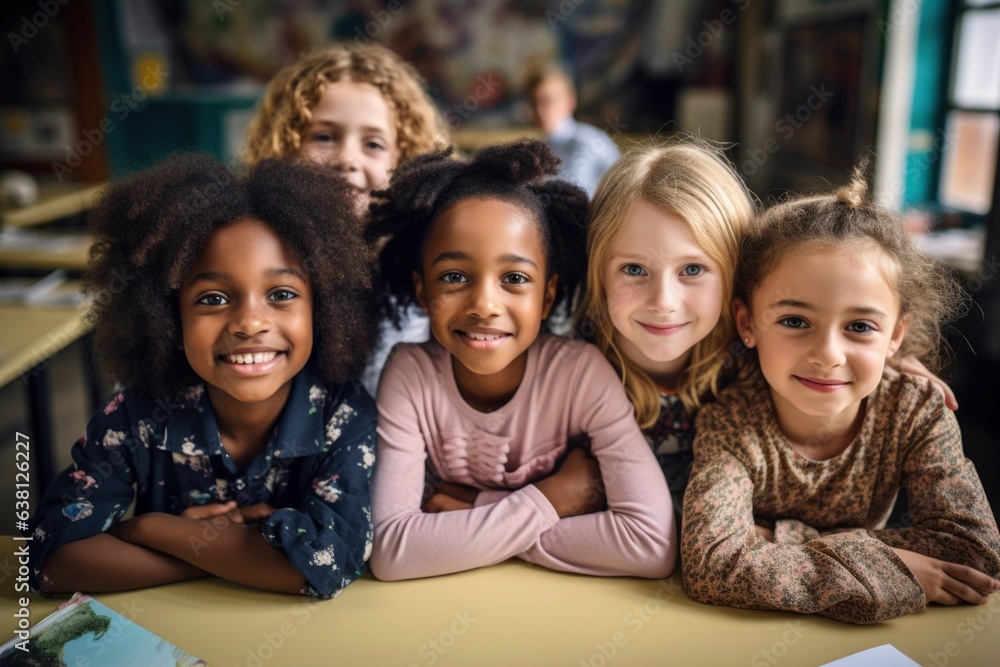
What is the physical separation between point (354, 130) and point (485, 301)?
2.86 ft

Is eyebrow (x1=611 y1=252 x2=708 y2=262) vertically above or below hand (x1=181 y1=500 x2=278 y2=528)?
above

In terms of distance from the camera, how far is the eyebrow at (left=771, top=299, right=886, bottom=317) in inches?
47.3

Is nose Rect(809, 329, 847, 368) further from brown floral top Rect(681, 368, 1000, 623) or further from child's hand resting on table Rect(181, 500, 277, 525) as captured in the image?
child's hand resting on table Rect(181, 500, 277, 525)

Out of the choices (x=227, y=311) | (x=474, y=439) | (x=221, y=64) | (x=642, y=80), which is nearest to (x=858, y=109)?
(x=642, y=80)

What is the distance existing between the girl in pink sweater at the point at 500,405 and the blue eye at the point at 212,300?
0.31m

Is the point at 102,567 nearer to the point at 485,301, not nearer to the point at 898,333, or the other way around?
the point at 485,301

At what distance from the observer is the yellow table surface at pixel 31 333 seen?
2246 millimetres

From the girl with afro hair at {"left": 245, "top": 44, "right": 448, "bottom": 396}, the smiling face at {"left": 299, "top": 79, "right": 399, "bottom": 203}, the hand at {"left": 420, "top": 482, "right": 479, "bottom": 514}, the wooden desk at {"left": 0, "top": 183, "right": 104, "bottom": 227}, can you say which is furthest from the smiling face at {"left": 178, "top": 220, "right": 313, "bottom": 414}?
the wooden desk at {"left": 0, "top": 183, "right": 104, "bottom": 227}

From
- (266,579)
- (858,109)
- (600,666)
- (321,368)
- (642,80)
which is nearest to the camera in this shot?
(600,666)

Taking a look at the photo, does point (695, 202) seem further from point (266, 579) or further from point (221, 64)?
point (221, 64)

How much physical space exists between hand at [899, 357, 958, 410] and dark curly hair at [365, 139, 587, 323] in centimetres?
62

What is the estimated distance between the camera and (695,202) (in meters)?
1.30

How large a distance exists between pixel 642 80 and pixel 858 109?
1.99 metres

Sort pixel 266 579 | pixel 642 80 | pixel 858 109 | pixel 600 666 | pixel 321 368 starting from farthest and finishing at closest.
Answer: pixel 642 80 → pixel 858 109 → pixel 321 368 → pixel 266 579 → pixel 600 666
